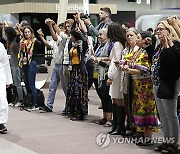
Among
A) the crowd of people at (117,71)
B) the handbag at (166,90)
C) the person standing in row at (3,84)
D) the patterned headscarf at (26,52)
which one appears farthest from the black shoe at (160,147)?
the patterned headscarf at (26,52)

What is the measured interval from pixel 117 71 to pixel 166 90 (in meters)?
1.47

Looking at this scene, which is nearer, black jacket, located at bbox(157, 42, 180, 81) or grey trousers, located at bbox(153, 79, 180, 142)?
black jacket, located at bbox(157, 42, 180, 81)

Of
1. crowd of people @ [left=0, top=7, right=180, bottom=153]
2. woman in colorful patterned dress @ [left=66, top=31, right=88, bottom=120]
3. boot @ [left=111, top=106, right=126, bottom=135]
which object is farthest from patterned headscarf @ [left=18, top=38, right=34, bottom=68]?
boot @ [left=111, top=106, right=126, bottom=135]

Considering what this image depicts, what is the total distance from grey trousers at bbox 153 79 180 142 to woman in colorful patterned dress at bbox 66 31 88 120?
3.01 meters

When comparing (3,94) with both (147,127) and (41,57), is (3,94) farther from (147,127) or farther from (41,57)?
(41,57)

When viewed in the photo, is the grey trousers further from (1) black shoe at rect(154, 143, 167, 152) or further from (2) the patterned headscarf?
(2) the patterned headscarf

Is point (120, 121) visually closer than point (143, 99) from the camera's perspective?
No

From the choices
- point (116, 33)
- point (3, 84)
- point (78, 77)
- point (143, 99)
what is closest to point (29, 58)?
point (78, 77)

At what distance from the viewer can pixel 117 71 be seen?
759cm

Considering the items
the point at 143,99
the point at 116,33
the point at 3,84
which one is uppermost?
the point at 116,33

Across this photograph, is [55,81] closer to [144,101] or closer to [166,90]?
[144,101]

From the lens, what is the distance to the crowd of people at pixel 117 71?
6.41 meters

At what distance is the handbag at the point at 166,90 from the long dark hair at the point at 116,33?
5.45 ft

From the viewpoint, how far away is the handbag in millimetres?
6258
